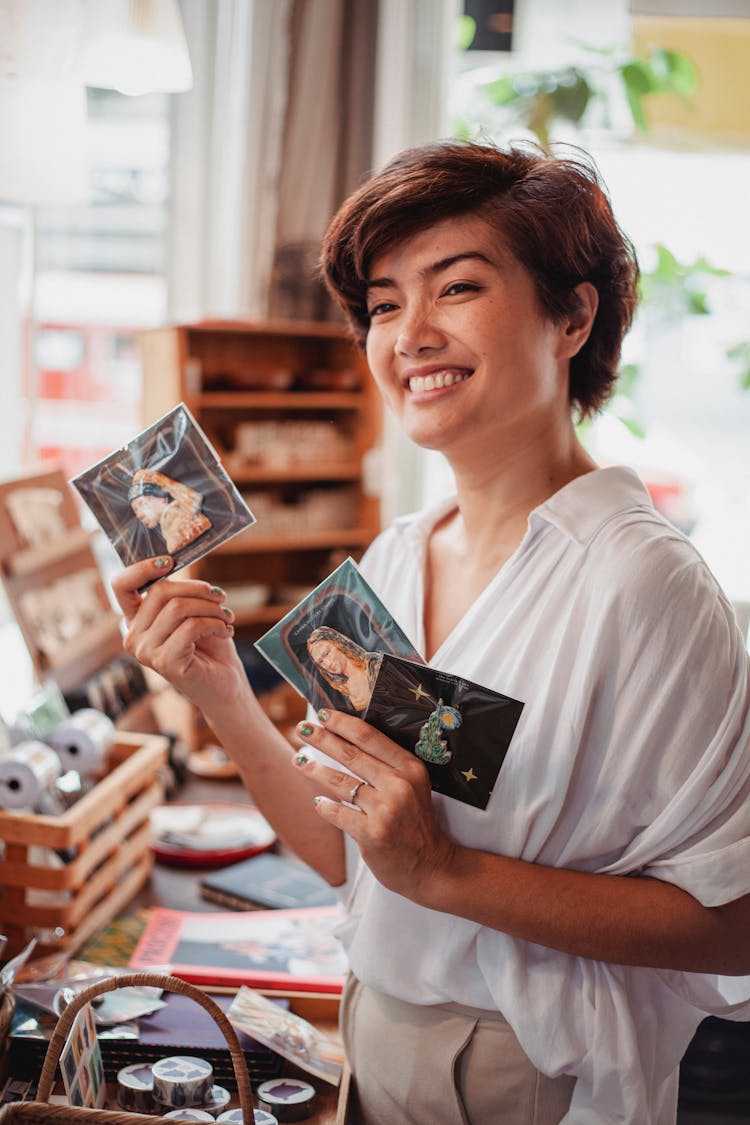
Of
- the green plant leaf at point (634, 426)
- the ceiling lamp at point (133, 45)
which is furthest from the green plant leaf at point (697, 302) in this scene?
the ceiling lamp at point (133, 45)

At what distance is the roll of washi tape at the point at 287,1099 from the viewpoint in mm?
1261

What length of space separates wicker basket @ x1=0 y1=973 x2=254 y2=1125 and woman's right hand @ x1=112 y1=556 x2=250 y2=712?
0.38 m

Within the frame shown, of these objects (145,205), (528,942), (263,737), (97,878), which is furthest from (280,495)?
(528,942)

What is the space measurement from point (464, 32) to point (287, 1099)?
136 inches

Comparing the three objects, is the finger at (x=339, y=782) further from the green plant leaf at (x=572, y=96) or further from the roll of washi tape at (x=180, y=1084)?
the green plant leaf at (x=572, y=96)

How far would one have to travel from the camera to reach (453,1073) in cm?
118

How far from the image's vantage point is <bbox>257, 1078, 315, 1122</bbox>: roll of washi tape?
1.26 metres

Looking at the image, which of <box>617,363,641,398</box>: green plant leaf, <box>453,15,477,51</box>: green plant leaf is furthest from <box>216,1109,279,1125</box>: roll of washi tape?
<box>453,15,477,51</box>: green plant leaf

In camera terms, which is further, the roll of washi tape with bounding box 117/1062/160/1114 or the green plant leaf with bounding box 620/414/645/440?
the green plant leaf with bounding box 620/414/645/440

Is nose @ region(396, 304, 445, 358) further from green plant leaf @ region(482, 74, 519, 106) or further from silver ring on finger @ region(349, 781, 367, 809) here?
green plant leaf @ region(482, 74, 519, 106)

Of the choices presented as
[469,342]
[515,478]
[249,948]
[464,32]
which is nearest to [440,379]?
[469,342]

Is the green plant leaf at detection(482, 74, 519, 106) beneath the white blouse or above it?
above

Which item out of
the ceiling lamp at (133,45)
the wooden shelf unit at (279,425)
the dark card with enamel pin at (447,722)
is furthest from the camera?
the wooden shelf unit at (279,425)

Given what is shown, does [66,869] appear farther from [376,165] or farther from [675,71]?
[675,71]
